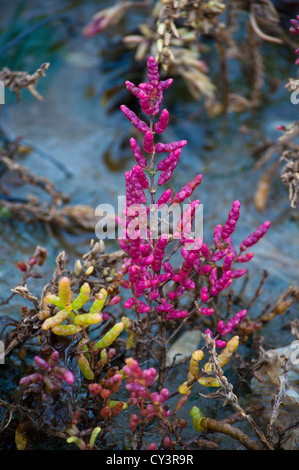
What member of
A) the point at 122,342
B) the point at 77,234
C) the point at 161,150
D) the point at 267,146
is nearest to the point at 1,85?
the point at 77,234

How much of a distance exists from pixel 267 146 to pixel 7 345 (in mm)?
2146

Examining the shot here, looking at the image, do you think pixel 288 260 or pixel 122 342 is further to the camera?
pixel 288 260

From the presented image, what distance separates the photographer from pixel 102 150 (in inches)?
135

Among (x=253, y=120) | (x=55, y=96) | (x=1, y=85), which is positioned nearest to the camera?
(x=1, y=85)

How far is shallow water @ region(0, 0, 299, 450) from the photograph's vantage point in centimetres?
278

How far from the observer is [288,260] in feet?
9.13

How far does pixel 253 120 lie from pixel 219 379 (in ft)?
7.81

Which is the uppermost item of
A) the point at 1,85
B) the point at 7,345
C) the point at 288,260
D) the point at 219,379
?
the point at 1,85

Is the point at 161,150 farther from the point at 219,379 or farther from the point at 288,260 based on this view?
the point at 288,260

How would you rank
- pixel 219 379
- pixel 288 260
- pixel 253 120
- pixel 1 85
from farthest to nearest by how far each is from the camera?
pixel 253 120 → pixel 288 260 → pixel 1 85 → pixel 219 379

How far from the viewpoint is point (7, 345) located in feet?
6.50

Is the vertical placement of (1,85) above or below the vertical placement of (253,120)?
above

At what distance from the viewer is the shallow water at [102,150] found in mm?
2777
